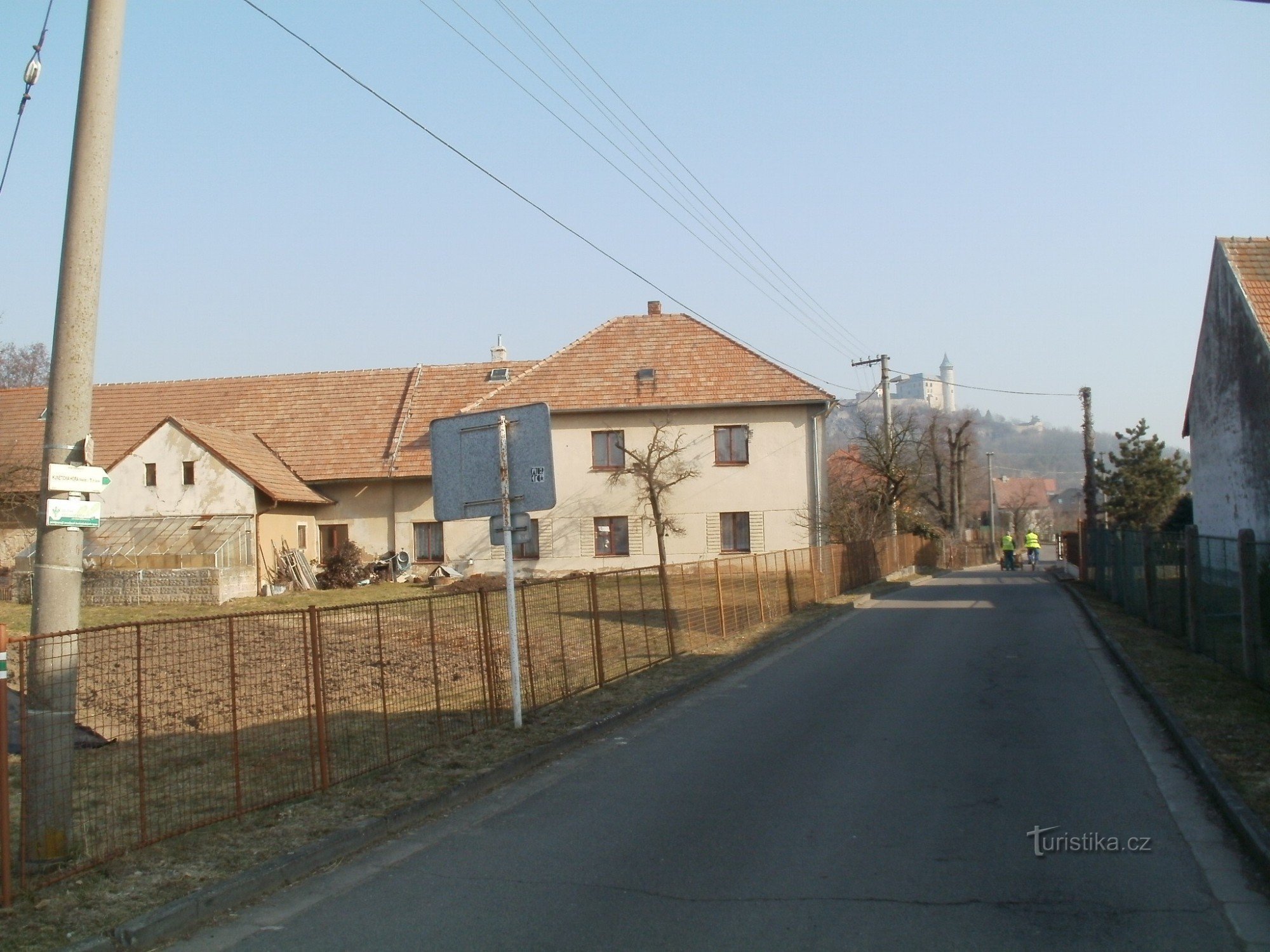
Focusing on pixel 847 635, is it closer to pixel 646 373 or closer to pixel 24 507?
pixel 646 373

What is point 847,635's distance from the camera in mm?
19562

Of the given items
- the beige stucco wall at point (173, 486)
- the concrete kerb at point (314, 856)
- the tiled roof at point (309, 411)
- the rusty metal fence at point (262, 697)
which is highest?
the tiled roof at point (309, 411)

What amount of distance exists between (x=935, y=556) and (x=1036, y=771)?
48.9 metres

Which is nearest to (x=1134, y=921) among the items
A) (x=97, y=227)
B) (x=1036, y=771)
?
(x=1036, y=771)

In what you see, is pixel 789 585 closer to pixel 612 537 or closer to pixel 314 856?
pixel 612 537

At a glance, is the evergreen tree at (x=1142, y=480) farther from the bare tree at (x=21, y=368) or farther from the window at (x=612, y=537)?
the bare tree at (x=21, y=368)

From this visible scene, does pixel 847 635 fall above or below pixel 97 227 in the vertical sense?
below

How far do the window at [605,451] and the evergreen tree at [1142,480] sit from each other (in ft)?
89.7

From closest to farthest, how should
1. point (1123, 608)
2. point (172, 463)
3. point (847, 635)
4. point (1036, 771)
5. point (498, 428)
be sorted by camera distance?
point (1036, 771) < point (498, 428) < point (847, 635) < point (1123, 608) < point (172, 463)

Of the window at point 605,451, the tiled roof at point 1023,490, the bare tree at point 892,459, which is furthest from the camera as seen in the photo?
the tiled roof at point 1023,490

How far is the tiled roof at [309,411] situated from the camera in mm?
38312

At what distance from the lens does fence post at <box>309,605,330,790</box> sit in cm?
817

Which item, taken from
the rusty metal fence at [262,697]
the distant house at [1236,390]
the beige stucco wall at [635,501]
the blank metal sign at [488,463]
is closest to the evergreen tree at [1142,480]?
the beige stucco wall at [635,501]

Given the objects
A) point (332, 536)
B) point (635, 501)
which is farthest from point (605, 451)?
point (332, 536)
